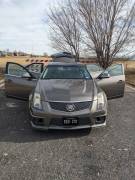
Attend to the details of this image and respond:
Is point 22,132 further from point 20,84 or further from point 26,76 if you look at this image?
point 26,76

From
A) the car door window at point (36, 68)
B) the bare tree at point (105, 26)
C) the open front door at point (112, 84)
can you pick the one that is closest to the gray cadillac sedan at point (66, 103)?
the open front door at point (112, 84)

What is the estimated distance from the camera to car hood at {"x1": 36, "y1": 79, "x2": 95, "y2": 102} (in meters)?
6.52

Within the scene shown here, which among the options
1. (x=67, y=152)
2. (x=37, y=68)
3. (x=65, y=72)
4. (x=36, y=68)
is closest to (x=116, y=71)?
(x=65, y=72)

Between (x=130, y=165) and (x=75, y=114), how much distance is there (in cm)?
186

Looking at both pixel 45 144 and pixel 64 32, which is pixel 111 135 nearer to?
pixel 45 144

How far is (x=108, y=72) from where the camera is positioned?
366 inches

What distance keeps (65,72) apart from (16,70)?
1747 millimetres

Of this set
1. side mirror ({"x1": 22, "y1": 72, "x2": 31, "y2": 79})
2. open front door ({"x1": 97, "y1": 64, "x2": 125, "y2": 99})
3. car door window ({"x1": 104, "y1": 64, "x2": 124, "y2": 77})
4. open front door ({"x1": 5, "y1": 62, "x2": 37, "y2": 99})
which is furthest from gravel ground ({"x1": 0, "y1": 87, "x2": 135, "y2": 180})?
car door window ({"x1": 104, "y1": 64, "x2": 124, "y2": 77})

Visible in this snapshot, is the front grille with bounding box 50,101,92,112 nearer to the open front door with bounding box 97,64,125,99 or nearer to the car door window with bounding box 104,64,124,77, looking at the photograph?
the open front door with bounding box 97,64,125,99

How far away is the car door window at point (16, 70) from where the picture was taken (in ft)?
29.6

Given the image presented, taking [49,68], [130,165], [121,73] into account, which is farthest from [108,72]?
[130,165]

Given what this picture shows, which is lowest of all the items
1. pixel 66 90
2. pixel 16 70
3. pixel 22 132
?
pixel 22 132

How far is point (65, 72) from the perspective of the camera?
833cm

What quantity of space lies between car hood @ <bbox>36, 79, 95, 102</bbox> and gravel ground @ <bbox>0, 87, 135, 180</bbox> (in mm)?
720
